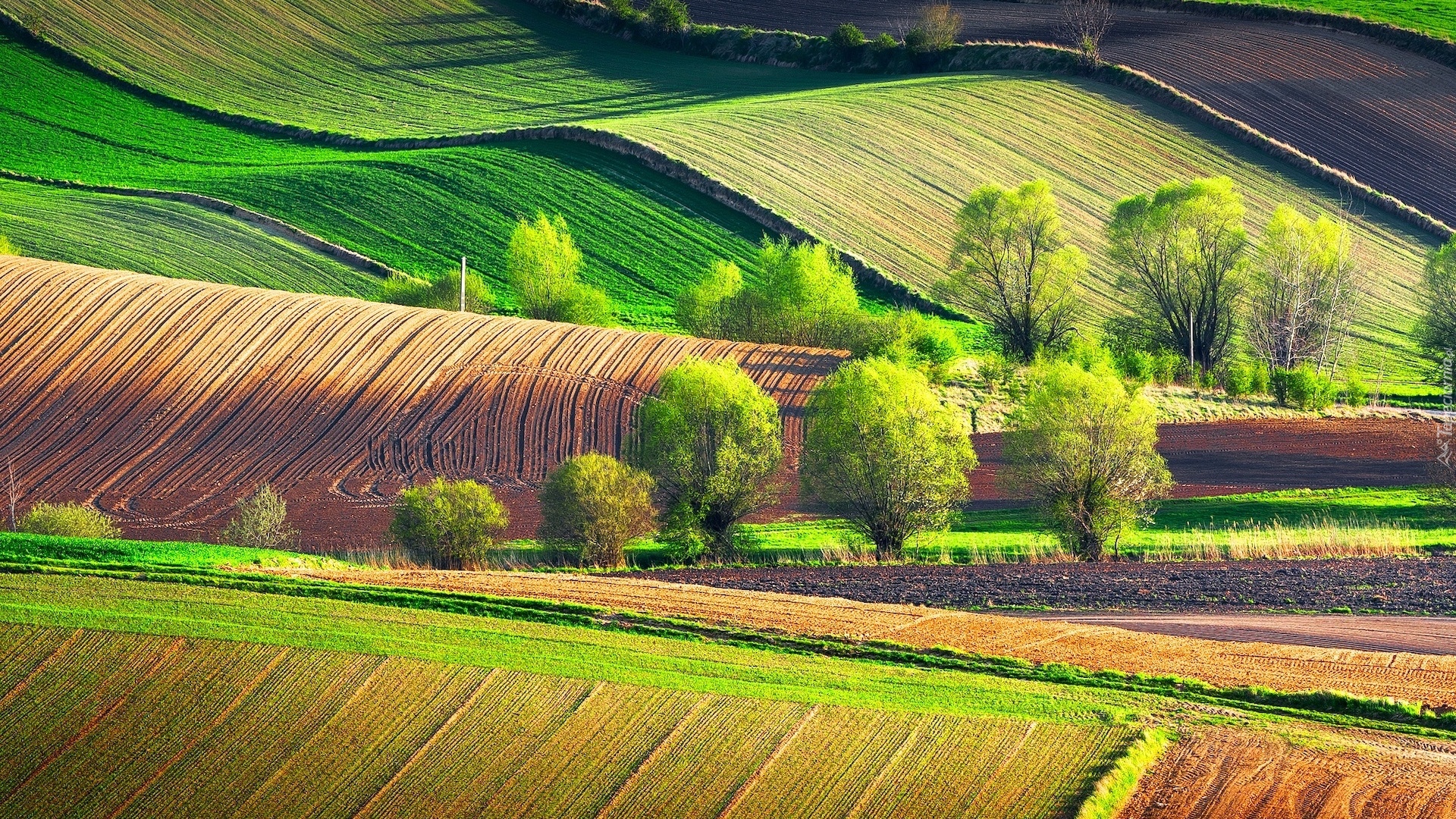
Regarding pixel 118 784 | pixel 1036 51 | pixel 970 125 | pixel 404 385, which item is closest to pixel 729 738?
pixel 118 784

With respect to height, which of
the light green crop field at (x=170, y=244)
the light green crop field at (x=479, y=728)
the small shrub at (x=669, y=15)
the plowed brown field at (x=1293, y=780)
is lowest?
the light green crop field at (x=170, y=244)

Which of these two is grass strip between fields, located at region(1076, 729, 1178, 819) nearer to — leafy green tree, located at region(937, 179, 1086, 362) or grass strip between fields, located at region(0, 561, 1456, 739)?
grass strip between fields, located at region(0, 561, 1456, 739)

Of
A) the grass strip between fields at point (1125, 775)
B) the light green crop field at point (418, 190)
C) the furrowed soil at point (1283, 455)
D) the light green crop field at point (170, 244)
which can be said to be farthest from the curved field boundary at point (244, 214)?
the grass strip between fields at point (1125, 775)

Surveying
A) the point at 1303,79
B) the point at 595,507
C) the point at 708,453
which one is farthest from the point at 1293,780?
the point at 1303,79

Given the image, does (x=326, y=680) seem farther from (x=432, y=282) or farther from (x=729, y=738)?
(x=432, y=282)

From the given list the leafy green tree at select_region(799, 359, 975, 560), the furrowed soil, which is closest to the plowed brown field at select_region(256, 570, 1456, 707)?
the leafy green tree at select_region(799, 359, 975, 560)

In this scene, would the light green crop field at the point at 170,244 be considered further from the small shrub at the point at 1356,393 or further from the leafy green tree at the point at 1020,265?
the small shrub at the point at 1356,393
